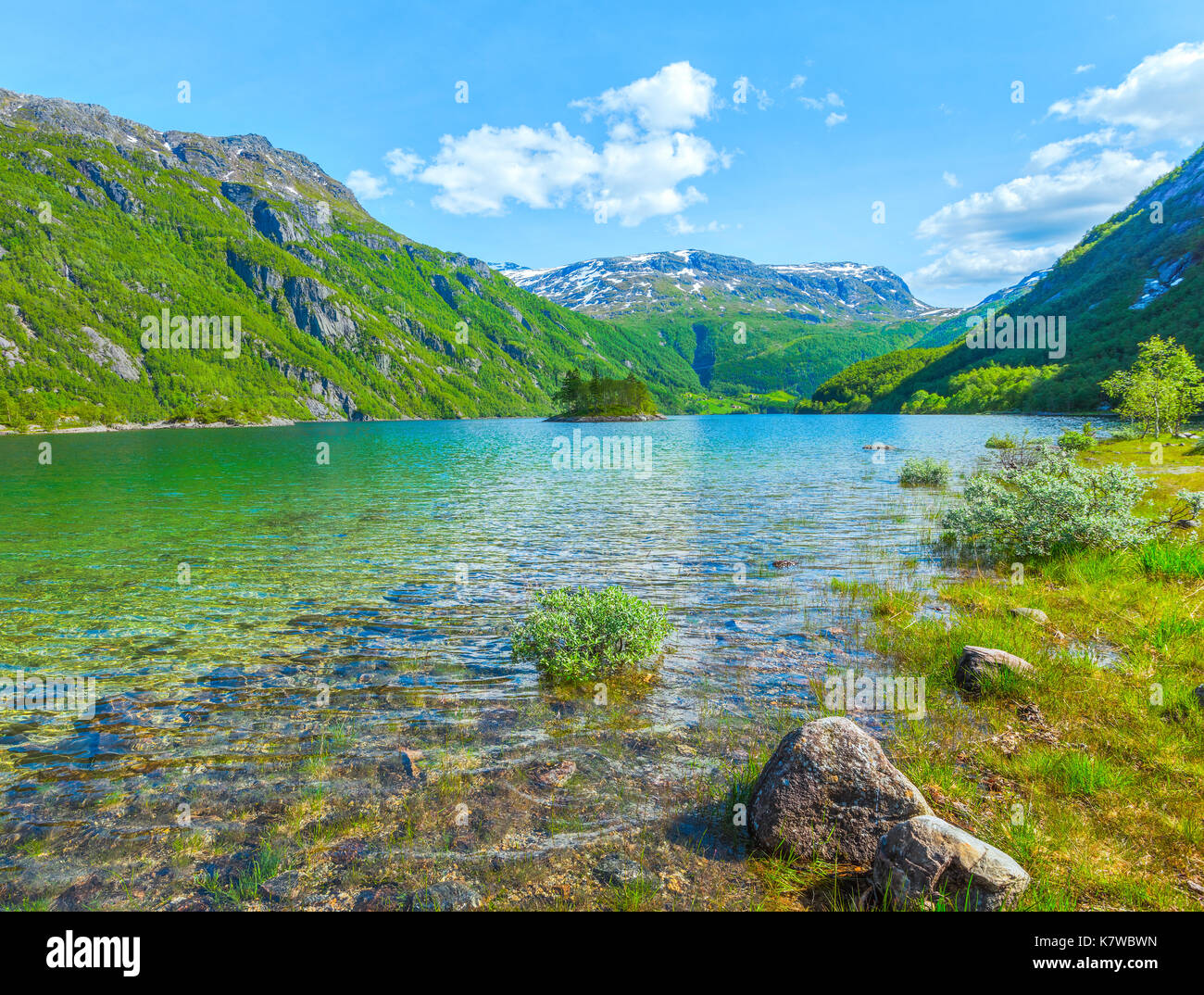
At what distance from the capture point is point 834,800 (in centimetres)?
707

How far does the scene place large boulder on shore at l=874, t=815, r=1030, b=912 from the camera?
17.7 feet

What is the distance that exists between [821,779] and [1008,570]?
17229 millimetres

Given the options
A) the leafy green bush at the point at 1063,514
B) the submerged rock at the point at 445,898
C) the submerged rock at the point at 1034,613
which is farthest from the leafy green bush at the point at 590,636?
the leafy green bush at the point at 1063,514

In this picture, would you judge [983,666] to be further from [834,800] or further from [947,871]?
[947,871]

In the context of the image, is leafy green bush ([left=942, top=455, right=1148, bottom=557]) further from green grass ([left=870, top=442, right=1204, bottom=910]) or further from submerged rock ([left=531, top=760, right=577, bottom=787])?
submerged rock ([left=531, top=760, right=577, bottom=787])

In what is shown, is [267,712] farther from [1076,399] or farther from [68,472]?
[1076,399]

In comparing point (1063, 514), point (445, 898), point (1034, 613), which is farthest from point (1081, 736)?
point (1063, 514)

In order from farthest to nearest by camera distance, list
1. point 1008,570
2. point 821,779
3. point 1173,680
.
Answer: point 1008,570, point 1173,680, point 821,779

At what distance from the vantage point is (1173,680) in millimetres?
10117

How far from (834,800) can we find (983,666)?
621cm

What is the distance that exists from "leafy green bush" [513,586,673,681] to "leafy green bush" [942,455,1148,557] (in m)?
15.4

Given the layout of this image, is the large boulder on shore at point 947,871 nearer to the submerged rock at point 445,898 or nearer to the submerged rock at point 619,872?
the submerged rock at point 619,872

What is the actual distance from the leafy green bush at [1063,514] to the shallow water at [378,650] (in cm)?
305
